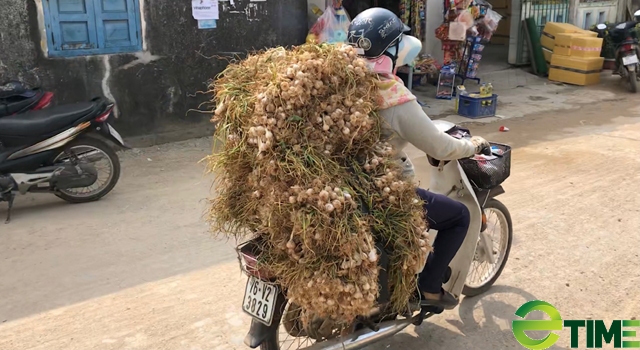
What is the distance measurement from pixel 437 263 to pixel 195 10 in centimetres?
507

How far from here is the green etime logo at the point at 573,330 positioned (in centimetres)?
318

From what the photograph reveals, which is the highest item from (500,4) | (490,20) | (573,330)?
(500,4)

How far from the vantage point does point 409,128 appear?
2584 millimetres

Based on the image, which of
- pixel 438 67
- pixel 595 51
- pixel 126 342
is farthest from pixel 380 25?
pixel 595 51

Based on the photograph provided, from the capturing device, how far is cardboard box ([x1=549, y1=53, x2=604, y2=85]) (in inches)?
432

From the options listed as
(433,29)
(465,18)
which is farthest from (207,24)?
(433,29)

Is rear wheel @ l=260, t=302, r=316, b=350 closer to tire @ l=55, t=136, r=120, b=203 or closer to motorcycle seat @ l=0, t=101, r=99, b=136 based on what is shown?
tire @ l=55, t=136, r=120, b=203

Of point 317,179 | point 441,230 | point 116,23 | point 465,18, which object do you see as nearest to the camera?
point 317,179

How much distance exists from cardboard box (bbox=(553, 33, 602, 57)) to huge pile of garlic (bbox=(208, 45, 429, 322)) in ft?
31.7

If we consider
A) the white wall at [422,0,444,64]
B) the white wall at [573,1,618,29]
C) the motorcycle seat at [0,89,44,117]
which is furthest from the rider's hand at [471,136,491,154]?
the white wall at [573,1,618,29]

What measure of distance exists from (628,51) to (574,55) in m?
0.94

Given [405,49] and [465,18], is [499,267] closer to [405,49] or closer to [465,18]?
[405,49]

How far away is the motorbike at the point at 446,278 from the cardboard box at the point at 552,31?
8773 mm

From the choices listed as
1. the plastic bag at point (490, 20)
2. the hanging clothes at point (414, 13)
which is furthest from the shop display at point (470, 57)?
the hanging clothes at point (414, 13)
